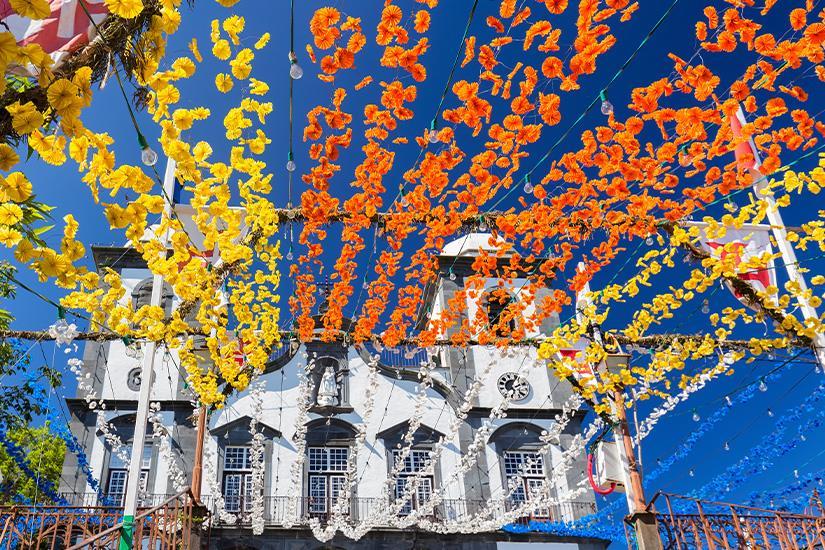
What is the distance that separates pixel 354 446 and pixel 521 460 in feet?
16.7

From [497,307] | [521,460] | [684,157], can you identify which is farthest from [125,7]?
[497,307]

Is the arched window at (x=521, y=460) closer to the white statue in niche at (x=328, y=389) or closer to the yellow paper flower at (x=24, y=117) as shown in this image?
the white statue in niche at (x=328, y=389)

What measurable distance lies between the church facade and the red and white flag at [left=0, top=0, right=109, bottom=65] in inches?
563

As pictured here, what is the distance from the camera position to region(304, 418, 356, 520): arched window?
19.4 m

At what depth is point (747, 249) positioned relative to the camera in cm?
1112

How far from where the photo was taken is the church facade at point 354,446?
60.6 feet

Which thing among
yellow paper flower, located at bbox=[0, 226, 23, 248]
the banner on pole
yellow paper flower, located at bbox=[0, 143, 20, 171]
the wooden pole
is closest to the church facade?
the wooden pole

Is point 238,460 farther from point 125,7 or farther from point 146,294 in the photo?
point 125,7

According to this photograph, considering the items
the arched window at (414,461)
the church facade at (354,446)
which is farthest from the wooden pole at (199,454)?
the arched window at (414,461)

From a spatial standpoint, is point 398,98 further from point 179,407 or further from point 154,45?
point 179,407

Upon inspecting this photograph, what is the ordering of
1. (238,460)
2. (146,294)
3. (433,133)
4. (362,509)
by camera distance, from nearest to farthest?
(433,133), (362,509), (238,460), (146,294)

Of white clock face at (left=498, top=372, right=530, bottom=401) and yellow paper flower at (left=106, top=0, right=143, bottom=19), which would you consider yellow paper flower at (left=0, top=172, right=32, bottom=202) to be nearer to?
yellow paper flower at (left=106, top=0, right=143, bottom=19)

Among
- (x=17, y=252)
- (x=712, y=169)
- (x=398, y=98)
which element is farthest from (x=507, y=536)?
(x=17, y=252)

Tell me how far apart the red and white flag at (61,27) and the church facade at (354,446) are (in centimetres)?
1431
